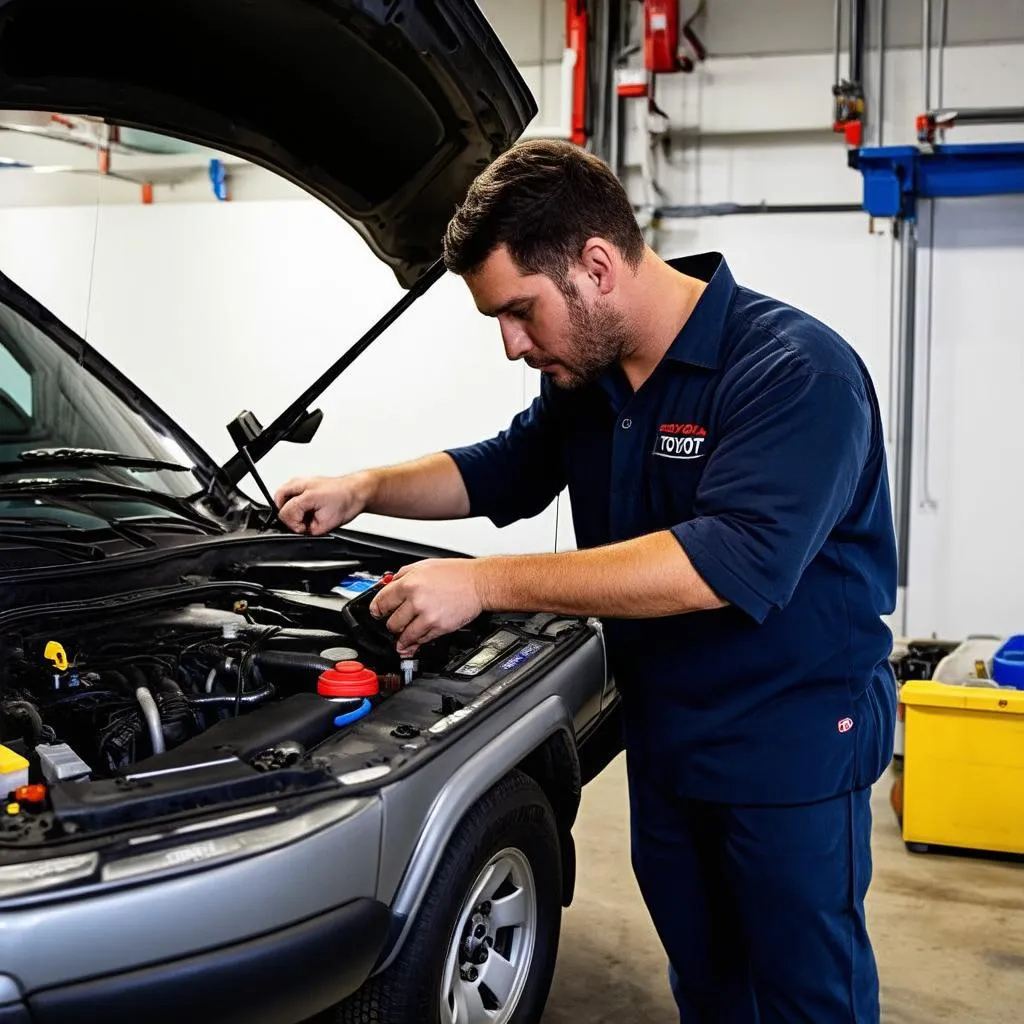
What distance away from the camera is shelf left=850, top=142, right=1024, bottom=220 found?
4.82m

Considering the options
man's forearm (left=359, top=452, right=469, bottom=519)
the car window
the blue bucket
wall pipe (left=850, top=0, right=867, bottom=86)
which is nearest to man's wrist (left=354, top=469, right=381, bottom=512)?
man's forearm (left=359, top=452, right=469, bottom=519)

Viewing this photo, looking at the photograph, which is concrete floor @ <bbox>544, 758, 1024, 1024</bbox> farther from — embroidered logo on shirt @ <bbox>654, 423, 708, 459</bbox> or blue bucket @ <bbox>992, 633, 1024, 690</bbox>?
embroidered logo on shirt @ <bbox>654, 423, 708, 459</bbox>

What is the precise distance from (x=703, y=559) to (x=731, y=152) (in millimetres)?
4530

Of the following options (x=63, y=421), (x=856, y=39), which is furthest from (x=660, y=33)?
(x=63, y=421)

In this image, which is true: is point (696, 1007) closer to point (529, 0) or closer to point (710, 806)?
point (710, 806)

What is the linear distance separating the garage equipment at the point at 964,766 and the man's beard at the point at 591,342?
2.02m

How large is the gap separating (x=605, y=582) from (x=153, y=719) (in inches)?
26.5

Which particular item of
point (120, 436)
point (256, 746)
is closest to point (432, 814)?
point (256, 746)

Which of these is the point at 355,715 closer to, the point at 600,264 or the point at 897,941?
the point at 600,264

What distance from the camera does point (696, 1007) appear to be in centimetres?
217

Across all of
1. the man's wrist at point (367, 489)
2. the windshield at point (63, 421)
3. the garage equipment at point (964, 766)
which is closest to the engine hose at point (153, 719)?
the man's wrist at point (367, 489)

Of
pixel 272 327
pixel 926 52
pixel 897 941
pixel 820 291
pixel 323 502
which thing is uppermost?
pixel 926 52

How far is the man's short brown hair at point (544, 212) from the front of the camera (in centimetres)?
170

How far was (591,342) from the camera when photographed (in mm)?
1791
